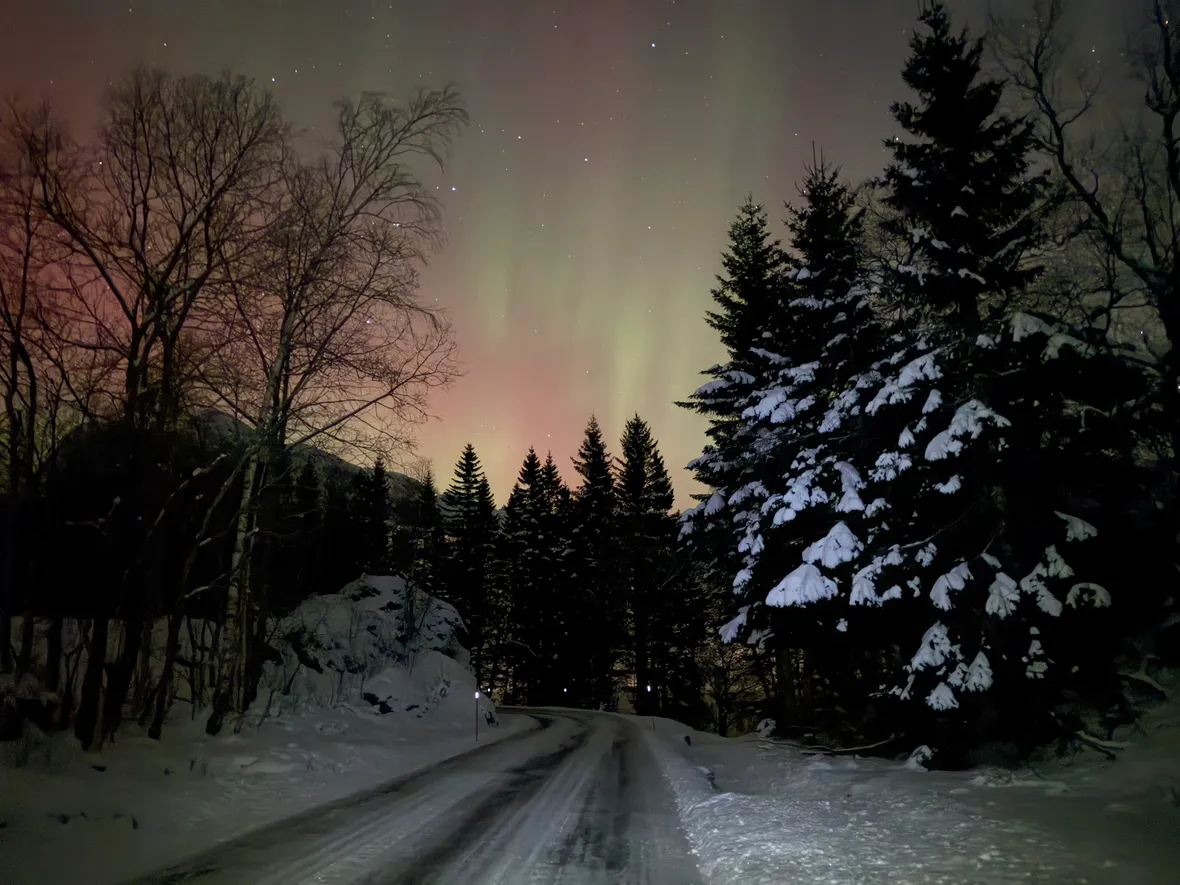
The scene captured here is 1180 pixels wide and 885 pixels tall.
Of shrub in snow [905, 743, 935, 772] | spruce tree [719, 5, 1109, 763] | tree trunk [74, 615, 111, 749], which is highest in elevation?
spruce tree [719, 5, 1109, 763]

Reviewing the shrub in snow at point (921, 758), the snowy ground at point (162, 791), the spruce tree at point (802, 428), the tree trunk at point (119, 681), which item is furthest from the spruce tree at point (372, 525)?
the shrub in snow at point (921, 758)

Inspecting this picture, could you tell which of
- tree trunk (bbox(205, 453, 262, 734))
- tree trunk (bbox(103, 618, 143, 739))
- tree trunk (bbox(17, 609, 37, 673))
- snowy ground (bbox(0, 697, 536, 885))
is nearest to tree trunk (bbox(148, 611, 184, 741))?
snowy ground (bbox(0, 697, 536, 885))

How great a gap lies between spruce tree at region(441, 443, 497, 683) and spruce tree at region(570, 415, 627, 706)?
24.1ft

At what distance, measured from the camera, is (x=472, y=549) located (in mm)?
47781

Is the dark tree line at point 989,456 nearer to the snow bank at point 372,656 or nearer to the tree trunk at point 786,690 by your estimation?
the tree trunk at point 786,690

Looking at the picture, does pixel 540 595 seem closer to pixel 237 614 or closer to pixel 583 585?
pixel 583 585

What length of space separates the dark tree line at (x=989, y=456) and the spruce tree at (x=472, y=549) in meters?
33.2

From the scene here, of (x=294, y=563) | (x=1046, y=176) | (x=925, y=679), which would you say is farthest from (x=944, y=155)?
(x=294, y=563)

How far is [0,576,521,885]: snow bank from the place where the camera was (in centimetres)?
693

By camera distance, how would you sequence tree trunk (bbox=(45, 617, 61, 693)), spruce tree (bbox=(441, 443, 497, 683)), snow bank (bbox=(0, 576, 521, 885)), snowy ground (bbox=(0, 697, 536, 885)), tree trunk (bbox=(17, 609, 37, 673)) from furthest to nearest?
1. spruce tree (bbox=(441, 443, 497, 683))
2. tree trunk (bbox=(45, 617, 61, 693))
3. tree trunk (bbox=(17, 609, 37, 673))
4. snow bank (bbox=(0, 576, 521, 885))
5. snowy ground (bbox=(0, 697, 536, 885))

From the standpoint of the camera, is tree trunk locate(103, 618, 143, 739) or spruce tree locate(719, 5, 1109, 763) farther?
tree trunk locate(103, 618, 143, 739)

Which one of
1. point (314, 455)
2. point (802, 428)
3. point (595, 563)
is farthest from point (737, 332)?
point (595, 563)

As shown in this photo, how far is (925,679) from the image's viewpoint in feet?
34.3

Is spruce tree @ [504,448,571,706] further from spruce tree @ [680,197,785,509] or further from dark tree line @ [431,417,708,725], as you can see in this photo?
spruce tree @ [680,197,785,509]
